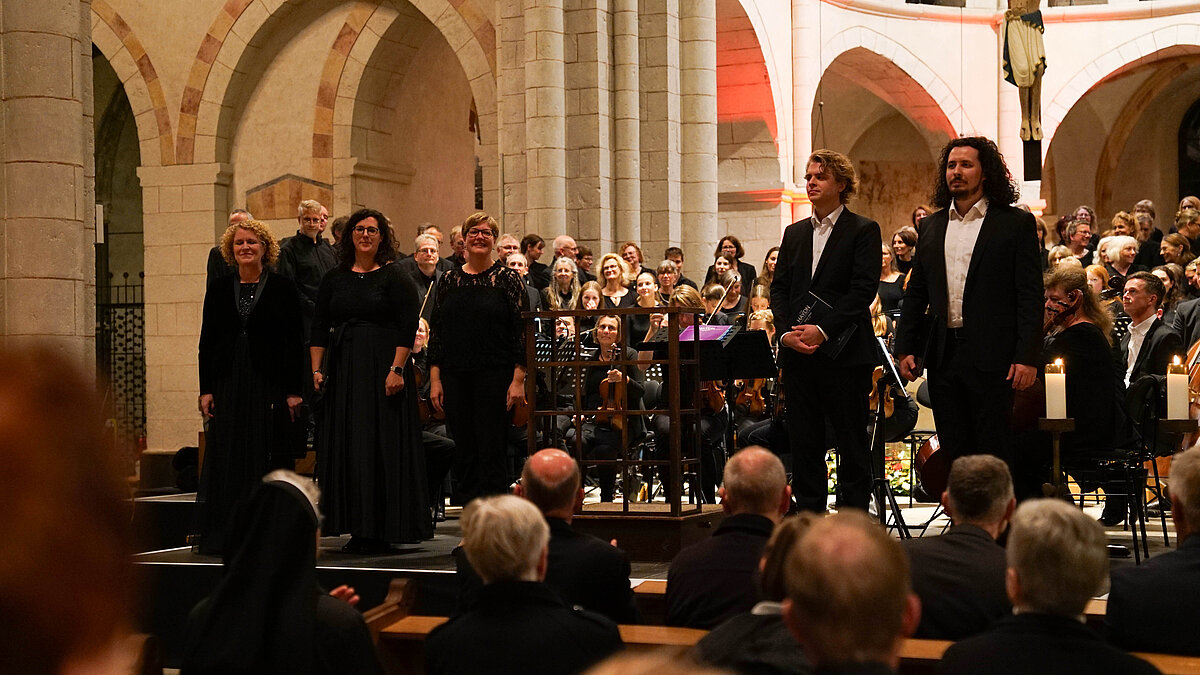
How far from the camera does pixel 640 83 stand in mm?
12828

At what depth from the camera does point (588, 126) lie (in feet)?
39.7

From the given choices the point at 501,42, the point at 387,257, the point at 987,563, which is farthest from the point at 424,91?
the point at 987,563

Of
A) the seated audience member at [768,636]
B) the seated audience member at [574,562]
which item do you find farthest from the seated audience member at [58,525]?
the seated audience member at [574,562]

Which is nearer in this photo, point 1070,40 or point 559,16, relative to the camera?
point 559,16

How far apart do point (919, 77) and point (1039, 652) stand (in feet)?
60.6

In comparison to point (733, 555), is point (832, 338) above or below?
above

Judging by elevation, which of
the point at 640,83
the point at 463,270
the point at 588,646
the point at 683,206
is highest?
the point at 640,83

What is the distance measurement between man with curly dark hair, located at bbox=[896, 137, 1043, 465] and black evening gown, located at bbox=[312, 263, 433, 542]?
223 centimetres

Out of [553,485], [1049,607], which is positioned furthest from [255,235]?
[1049,607]

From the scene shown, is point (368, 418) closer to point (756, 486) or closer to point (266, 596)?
point (756, 486)

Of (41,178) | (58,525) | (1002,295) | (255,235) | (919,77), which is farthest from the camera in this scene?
(919,77)

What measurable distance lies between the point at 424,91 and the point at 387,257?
9.62 meters

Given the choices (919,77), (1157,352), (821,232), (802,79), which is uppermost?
(919,77)

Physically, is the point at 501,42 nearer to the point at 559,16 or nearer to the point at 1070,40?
the point at 559,16
